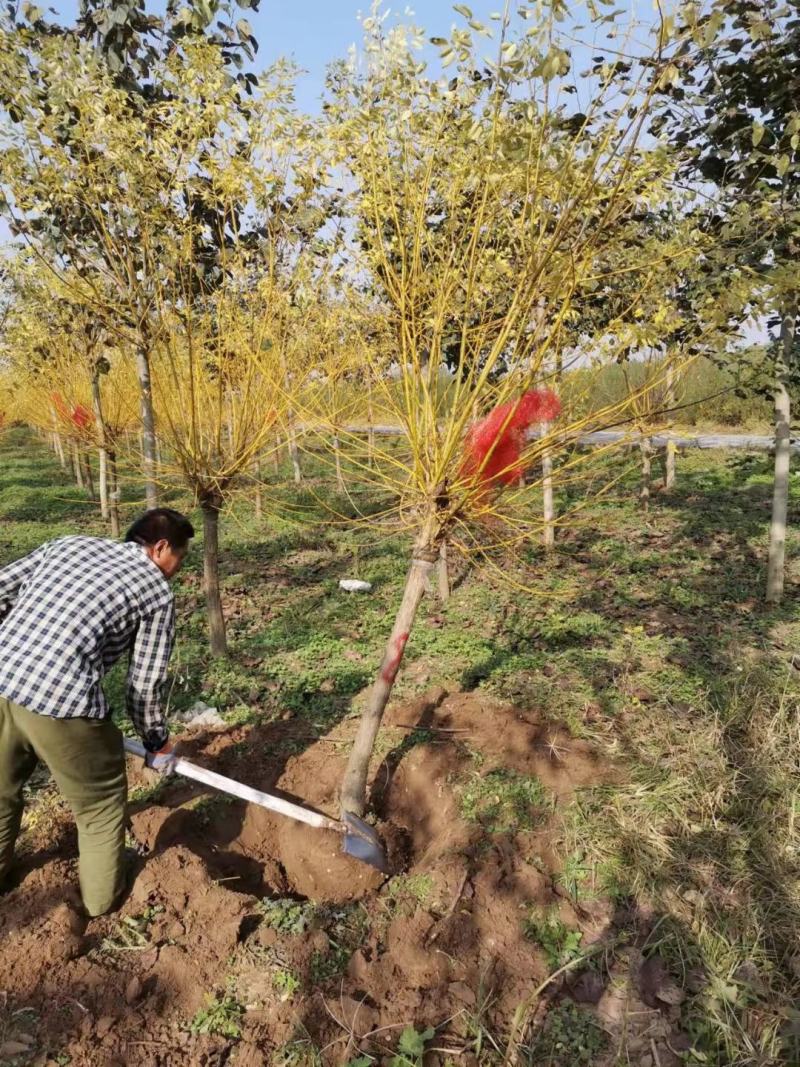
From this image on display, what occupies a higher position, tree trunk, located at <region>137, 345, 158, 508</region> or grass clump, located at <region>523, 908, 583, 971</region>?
tree trunk, located at <region>137, 345, 158, 508</region>

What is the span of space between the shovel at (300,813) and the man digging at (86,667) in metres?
0.15

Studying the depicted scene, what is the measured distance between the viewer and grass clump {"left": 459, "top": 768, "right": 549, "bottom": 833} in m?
2.84

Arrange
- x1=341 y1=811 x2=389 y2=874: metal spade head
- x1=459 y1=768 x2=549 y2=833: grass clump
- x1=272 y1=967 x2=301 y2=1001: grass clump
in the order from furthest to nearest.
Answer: x1=459 y1=768 x2=549 y2=833: grass clump
x1=341 y1=811 x2=389 y2=874: metal spade head
x1=272 y1=967 x2=301 y2=1001: grass clump

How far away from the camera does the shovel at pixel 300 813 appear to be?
2625 millimetres

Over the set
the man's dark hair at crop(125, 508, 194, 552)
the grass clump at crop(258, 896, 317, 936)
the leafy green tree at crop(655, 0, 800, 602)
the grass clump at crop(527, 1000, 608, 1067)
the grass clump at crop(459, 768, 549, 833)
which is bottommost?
the grass clump at crop(527, 1000, 608, 1067)

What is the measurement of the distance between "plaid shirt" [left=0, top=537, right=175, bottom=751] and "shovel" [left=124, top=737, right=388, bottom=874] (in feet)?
0.49

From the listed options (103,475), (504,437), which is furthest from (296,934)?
(103,475)

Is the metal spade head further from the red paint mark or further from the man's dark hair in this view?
the man's dark hair

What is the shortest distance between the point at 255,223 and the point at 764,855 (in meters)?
4.06

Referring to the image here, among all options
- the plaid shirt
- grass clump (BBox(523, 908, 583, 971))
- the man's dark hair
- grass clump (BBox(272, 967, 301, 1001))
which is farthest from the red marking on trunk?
grass clump (BBox(272, 967, 301, 1001))

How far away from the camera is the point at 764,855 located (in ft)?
8.37

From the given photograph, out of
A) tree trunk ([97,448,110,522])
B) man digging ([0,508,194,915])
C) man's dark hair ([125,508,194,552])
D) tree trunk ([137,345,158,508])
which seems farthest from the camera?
tree trunk ([97,448,110,522])

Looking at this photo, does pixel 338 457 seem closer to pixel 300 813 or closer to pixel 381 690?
pixel 381 690

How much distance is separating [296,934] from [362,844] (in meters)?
0.42
